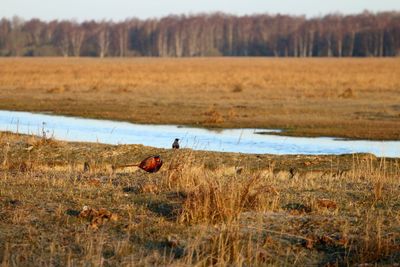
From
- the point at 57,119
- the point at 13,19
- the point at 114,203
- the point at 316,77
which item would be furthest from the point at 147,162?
the point at 13,19

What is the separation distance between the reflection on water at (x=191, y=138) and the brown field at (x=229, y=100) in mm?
1109

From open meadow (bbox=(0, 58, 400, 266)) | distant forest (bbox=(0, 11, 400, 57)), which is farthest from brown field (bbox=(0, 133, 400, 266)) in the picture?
distant forest (bbox=(0, 11, 400, 57))

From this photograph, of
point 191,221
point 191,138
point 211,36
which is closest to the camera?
point 191,221

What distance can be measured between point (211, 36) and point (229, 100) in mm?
114170

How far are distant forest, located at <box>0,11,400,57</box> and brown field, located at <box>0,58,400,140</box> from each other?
7832 centimetres

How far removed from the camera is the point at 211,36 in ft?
480

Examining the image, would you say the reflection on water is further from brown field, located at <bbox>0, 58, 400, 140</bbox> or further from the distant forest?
the distant forest

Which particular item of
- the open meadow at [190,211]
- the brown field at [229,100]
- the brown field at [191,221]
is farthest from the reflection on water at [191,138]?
the brown field at [191,221]

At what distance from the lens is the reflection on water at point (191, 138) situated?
1892 centimetres

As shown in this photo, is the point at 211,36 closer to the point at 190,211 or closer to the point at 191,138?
the point at 191,138

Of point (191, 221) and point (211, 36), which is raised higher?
point (191, 221)

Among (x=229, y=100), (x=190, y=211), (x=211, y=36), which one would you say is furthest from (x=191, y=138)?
(x=211, y=36)

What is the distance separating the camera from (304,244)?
755cm

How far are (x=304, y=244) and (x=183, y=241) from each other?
114 centimetres
